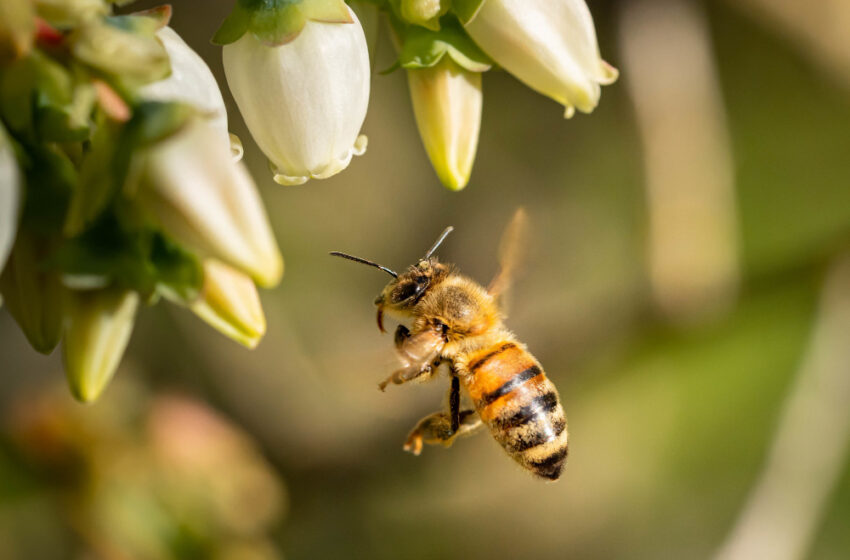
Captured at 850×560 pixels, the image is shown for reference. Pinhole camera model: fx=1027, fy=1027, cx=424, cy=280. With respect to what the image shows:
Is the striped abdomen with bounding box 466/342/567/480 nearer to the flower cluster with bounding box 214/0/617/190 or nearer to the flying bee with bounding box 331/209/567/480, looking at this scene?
the flying bee with bounding box 331/209/567/480

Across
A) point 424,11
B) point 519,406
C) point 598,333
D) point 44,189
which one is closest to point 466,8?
point 424,11

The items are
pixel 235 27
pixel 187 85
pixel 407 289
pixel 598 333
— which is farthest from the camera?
pixel 598 333

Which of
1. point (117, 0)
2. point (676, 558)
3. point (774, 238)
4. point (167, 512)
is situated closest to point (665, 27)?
point (774, 238)

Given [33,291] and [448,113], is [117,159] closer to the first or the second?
[33,291]

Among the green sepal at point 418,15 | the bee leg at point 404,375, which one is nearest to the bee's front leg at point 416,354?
the bee leg at point 404,375

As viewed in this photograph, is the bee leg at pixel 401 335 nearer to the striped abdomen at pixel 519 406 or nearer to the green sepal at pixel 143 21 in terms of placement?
the striped abdomen at pixel 519 406

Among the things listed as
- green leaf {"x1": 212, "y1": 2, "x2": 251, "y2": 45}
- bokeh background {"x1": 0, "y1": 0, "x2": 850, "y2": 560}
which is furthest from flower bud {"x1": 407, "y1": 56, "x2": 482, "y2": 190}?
bokeh background {"x1": 0, "y1": 0, "x2": 850, "y2": 560}

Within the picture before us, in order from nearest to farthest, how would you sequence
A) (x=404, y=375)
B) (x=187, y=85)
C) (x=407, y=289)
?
(x=187, y=85) → (x=404, y=375) → (x=407, y=289)
